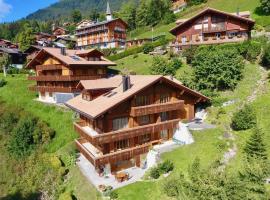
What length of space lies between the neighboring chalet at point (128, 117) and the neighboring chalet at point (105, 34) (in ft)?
193

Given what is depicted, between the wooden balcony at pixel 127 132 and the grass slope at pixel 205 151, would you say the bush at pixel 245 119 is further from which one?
the wooden balcony at pixel 127 132

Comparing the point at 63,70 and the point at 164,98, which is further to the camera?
the point at 63,70

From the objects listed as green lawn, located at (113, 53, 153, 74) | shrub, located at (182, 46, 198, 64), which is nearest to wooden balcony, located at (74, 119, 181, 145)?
shrub, located at (182, 46, 198, 64)

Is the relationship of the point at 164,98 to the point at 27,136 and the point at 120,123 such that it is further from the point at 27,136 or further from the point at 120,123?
the point at 27,136

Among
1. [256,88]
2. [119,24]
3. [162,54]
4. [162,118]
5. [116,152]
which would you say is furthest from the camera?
[119,24]

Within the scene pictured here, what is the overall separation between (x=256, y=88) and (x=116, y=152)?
22.0 metres

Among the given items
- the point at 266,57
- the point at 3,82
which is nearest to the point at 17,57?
the point at 3,82

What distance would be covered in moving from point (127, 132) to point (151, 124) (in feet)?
11.4

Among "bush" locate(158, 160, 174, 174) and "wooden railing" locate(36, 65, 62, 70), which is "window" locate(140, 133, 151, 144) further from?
"wooden railing" locate(36, 65, 62, 70)

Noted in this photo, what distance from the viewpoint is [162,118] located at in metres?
35.9

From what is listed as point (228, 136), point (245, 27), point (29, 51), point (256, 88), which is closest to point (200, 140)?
point (228, 136)

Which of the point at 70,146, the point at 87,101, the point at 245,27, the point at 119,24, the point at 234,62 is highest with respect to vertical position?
the point at 119,24

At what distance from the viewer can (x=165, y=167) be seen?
2978 centimetres

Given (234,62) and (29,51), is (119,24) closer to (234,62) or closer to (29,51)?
(29,51)
